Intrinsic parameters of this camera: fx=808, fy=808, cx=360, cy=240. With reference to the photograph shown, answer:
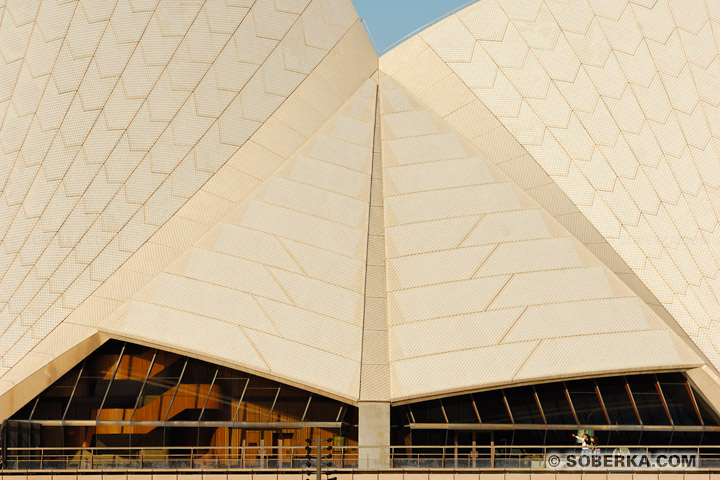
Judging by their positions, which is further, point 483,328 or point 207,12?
point 207,12

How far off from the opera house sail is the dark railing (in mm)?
109

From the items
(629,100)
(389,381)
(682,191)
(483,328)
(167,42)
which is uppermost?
(167,42)

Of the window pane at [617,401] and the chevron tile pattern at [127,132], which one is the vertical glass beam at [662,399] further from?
the chevron tile pattern at [127,132]

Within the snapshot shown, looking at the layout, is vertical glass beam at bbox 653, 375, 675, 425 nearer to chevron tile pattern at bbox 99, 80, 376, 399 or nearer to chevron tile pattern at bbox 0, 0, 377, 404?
chevron tile pattern at bbox 99, 80, 376, 399

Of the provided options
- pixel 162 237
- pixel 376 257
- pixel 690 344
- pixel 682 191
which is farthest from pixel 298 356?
pixel 682 191

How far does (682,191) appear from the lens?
26781mm

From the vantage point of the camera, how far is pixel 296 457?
23.3 meters

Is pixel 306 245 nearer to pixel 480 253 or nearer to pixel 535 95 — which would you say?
pixel 480 253

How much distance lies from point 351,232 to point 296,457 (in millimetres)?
7315

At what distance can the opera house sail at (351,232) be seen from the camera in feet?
76.6

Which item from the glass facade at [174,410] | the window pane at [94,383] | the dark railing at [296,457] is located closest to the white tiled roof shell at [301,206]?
the window pane at [94,383]

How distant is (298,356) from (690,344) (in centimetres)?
1157

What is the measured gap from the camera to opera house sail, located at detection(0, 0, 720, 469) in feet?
76.6

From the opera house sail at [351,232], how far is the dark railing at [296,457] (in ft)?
0.36
